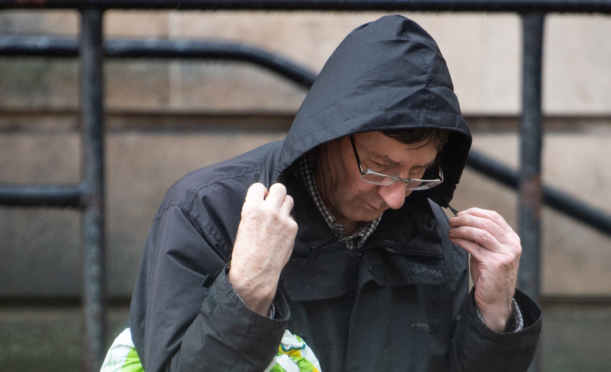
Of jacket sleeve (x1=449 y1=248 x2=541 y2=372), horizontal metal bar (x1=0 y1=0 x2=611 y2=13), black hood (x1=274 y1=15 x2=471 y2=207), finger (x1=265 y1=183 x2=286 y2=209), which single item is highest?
horizontal metal bar (x1=0 y1=0 x2=611 y2=13)

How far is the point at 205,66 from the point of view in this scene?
363cm

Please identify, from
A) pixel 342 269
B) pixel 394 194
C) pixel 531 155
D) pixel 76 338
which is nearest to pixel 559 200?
pixel 531 155

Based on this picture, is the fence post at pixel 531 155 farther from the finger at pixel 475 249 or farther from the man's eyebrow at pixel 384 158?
the man's eyebrow at pixel 384 158

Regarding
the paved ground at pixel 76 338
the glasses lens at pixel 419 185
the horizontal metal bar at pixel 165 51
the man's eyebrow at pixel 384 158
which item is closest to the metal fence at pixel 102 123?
the glasses lens at pixel 419 185

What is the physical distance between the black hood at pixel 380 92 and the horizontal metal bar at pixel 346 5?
0.38ft

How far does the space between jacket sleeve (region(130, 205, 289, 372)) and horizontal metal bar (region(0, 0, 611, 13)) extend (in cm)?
59

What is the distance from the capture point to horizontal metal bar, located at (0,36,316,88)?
2660 mm

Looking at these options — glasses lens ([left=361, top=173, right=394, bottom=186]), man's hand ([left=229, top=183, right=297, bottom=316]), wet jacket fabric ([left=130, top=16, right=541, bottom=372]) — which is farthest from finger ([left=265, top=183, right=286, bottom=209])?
glasses lens ([left=361, top=173, right=394, bottom=186])

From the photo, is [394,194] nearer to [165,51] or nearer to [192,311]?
[192,311]

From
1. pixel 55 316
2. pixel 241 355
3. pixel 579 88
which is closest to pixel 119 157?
pixel 55 316

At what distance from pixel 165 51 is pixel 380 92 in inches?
74.2

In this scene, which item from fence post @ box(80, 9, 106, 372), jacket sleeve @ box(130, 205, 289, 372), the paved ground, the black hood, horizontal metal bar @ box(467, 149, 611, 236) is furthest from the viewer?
the paved ground

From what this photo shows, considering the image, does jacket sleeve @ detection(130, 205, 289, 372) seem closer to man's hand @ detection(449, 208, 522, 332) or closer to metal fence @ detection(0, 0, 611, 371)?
metal fence @ detection(0, 0, 611, 371)

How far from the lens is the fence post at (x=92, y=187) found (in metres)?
1.63
